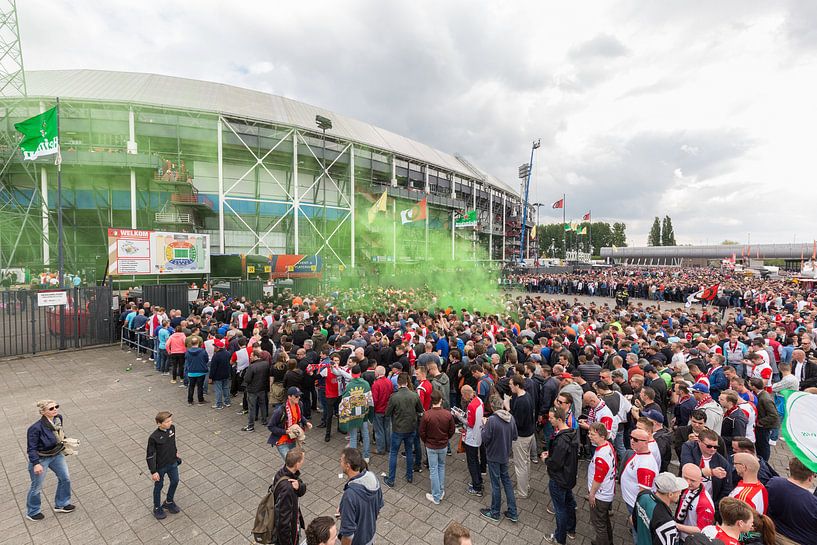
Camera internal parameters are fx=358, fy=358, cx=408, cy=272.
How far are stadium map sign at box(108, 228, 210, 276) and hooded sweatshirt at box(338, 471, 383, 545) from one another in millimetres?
17052

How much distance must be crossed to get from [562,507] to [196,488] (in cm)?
550

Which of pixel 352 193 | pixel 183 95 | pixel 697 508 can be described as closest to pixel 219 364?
pixel 697 508

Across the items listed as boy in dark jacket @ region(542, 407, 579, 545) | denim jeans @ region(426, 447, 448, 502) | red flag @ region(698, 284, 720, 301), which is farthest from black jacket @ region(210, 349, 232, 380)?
red flag @ region(698, 284, 720, 301)

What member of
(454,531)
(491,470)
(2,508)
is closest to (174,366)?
(2,508)

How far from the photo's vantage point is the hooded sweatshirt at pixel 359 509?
3.47m

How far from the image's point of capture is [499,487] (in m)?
5.00

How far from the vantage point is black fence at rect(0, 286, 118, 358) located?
12.9 metres

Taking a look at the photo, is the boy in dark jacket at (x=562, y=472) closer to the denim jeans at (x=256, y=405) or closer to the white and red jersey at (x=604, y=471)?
the white and red jersey at (x=604, y=471)

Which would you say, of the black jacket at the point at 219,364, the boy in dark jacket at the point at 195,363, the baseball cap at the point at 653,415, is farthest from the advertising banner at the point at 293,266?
the baseball cap at the point at 653,415

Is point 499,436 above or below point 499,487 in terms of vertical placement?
above

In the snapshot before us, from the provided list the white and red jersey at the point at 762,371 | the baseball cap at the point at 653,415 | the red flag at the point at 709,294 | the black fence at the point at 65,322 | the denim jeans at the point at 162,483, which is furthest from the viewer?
the red flag at the point at 709,294

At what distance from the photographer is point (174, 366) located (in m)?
10.5

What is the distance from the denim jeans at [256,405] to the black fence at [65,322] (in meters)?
10.7

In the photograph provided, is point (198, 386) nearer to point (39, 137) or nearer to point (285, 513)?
point (285, 513)
